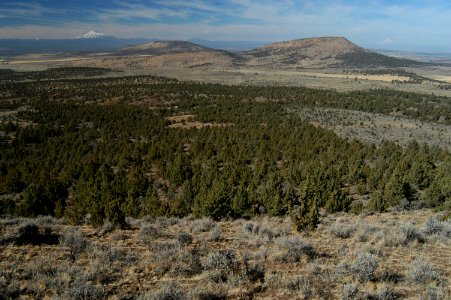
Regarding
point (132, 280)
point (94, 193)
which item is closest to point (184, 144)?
point (94, 193)

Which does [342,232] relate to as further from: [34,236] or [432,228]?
[34,236]

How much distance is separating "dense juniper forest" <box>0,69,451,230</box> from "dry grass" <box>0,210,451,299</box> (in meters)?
2.02

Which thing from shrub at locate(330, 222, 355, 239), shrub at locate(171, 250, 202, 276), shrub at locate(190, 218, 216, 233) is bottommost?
shrub at locate(190, 218, 216, 233)

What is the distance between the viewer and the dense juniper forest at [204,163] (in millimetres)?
18219

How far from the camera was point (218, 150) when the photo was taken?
3625 cm

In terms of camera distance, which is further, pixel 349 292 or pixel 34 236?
pixel 34 236

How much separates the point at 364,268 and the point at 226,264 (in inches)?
121

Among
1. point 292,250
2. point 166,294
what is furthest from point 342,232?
point 166,294

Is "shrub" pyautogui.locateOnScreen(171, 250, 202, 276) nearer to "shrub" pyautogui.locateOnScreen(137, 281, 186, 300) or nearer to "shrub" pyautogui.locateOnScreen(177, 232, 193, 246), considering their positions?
"shrub" pyautogui.locateOnScreen(137, 281, 186, 300)

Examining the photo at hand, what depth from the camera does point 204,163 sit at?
1265 inches

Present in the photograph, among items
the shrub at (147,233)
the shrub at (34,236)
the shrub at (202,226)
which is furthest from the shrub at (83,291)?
the shrub at (202,226)

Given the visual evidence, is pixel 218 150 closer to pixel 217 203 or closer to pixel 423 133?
pixel 217 203

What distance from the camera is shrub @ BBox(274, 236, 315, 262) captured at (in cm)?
898

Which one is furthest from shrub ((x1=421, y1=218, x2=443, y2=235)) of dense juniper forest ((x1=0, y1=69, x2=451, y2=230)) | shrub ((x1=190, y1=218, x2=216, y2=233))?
shrub ((x1=190, y1=218, x2=216, y2=233))
